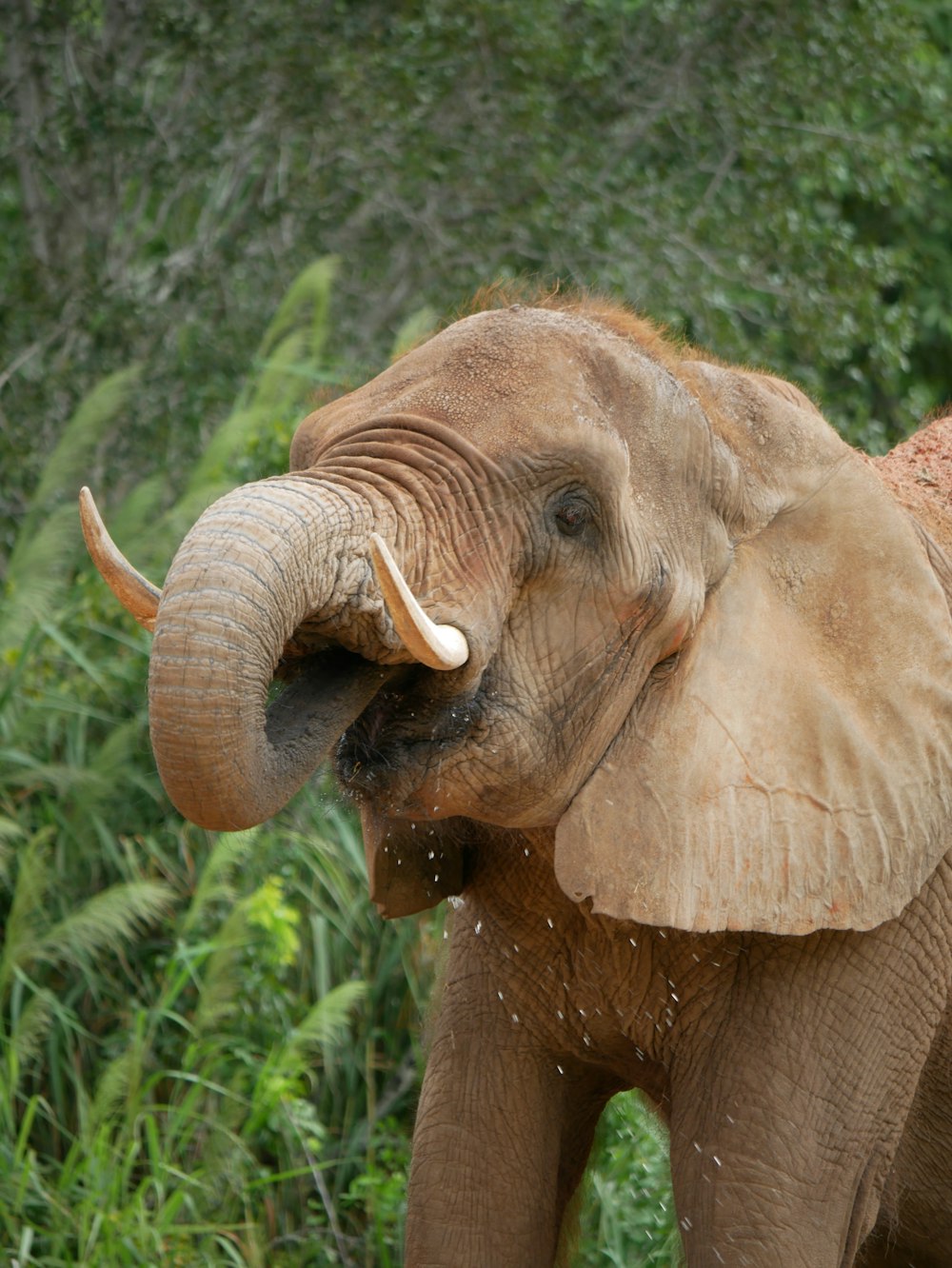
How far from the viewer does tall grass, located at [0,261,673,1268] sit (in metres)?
5.24

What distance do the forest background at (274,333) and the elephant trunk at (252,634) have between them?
2.51m

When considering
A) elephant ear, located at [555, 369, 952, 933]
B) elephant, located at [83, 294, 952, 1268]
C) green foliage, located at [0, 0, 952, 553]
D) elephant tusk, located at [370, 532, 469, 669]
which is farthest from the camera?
green foliage, located at [0, 0, 952, 553]

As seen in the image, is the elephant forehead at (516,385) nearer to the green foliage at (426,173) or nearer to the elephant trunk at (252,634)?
the elephant trunk at (252,634)

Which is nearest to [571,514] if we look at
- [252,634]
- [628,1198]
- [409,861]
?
[252,634]

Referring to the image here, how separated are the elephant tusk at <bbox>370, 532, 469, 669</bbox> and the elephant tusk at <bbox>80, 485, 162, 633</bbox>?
1.49ft

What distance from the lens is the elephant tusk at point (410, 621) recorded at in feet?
9.11

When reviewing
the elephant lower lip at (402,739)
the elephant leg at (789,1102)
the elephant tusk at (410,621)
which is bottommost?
the elephant leg at (789,1102)

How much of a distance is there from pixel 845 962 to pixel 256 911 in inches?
93.2

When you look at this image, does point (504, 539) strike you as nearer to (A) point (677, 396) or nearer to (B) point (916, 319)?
(A) point (677, 396)

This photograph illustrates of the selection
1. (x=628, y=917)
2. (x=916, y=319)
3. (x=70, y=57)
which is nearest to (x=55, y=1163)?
(x=628, y=917)

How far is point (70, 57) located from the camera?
8227mm

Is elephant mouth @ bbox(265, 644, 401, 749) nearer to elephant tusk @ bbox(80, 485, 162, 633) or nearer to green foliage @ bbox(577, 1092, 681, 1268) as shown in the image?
elephant tusk @ bbox(80, 485, 162, 633)

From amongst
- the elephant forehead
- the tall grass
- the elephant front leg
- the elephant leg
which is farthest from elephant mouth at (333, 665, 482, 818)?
the tall grass

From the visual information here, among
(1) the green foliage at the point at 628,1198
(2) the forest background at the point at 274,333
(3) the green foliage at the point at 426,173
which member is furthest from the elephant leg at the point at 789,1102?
(3) the green foliage at the point at 426,173
